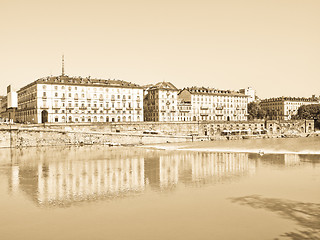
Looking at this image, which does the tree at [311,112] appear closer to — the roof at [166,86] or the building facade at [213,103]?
the building facade at [213,103]

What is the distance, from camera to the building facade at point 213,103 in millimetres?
126825

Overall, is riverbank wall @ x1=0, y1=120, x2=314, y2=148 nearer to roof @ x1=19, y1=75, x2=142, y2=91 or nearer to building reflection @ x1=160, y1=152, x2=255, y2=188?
roof @ x1=19, y1=75, x2=142, y2=91

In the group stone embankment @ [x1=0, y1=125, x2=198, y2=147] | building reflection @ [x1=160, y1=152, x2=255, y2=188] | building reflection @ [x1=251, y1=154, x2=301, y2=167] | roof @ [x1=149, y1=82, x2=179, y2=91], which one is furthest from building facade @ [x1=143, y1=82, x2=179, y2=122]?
A: building reflection @ [x1=251, y1=154, x2=301, y2=167]

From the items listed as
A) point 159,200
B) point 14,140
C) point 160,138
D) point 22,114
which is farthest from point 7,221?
point 22,114

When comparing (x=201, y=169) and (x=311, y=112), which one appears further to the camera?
(x=311, y=112)

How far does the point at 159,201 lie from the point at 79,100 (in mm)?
71660

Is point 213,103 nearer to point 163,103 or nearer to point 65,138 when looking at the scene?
point 163,103

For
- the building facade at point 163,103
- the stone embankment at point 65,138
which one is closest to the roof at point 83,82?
the building facade at point 163,103

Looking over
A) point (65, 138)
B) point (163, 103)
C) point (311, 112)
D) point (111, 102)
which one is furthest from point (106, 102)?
point (311, 112)

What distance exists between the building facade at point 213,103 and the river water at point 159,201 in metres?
79.7

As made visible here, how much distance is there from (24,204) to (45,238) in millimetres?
8364

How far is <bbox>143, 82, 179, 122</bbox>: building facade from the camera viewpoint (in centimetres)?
11531

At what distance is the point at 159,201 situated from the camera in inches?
1072

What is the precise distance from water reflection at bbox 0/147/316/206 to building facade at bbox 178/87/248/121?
72.2 m
